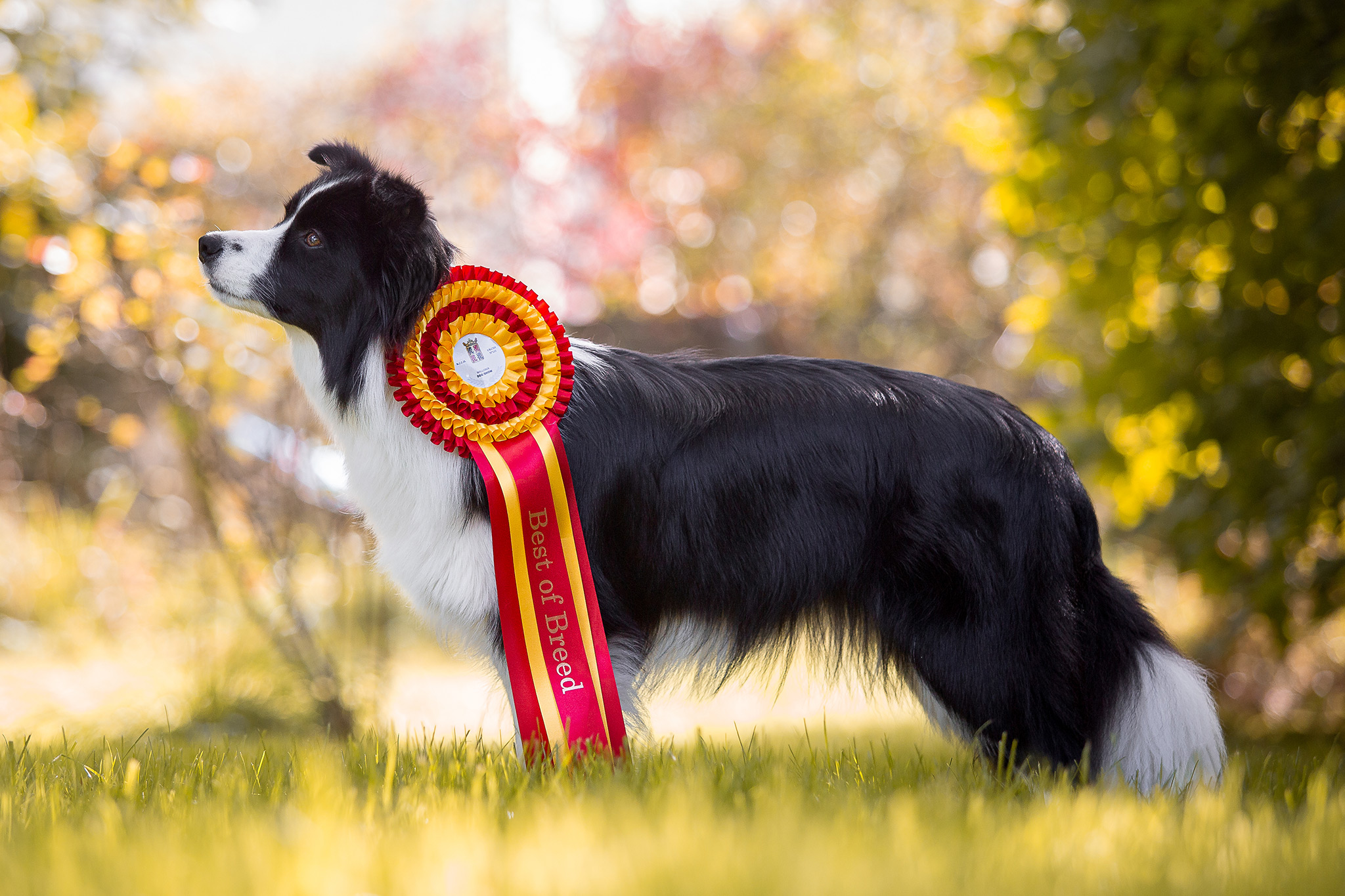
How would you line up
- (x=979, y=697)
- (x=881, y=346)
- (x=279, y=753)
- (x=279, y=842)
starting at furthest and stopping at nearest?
1. (x=881, y=346)
2. (x=279, y=753)
3. (x=979, y=697)
4. (x=279, y=842)

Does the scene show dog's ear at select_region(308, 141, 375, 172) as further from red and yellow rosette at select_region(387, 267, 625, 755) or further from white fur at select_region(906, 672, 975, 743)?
white fur at select_region(906, 672, 975, 743)

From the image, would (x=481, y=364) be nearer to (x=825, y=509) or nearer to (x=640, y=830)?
(x=825, y=509)

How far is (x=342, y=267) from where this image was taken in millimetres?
2830

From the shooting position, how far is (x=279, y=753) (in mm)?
3199

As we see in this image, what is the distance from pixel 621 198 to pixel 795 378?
775 cm

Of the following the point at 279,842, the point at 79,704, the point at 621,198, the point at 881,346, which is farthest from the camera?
the point at 881,346

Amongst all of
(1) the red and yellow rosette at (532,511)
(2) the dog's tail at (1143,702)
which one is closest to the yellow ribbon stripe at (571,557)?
(1) the red and yellow rosette at (532,511)

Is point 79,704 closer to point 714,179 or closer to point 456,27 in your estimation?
point 714,179

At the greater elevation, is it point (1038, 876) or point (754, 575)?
point (754, 575)

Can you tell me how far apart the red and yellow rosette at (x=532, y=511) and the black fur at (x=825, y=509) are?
0.06 meters

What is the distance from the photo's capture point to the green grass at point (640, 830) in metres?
1.61

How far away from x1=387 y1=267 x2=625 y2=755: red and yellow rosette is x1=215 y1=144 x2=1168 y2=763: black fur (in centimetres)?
6

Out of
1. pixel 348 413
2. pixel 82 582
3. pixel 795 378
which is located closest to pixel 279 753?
pixel 348 413

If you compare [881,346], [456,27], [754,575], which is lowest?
[754,575]
